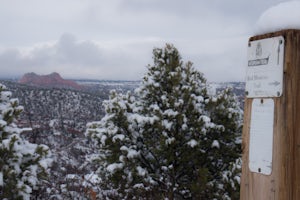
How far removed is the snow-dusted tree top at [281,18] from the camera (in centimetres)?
160

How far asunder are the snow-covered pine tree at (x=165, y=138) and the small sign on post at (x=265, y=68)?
23.5 ft

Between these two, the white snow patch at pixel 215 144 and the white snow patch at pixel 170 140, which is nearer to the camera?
the white snow patch at pixel 170 140

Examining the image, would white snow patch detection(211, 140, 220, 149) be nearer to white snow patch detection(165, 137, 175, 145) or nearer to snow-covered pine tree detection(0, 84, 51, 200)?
white snow patch detection(165, 137, 175, 145)

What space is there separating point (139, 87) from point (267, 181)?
8961mm

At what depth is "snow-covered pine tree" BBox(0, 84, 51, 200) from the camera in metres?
5.08

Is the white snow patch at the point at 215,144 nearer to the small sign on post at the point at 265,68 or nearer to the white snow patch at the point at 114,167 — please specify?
the white snow patch at the point at 114,167

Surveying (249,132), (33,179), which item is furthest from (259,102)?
(33,179)

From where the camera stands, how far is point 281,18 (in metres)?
1.64

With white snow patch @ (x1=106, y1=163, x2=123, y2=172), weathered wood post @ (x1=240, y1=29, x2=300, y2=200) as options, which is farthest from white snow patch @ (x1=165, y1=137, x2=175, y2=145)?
weathered wood post @ (x1=240, y1=29, x2=300, y2=200)

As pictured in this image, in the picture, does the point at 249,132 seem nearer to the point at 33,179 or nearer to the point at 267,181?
the point at 267,181

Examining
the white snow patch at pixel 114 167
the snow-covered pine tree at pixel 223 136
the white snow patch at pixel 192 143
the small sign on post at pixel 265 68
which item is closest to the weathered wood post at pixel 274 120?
the small sign on post at pixel 265 68

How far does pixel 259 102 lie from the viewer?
1.70m

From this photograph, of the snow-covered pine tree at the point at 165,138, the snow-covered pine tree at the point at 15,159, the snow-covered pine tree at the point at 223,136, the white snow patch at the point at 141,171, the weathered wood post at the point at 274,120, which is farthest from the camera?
the snow-covered pine tree at the point at 223,136

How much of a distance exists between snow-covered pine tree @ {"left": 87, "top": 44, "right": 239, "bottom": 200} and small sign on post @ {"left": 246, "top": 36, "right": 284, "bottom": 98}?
7171 millimetres
